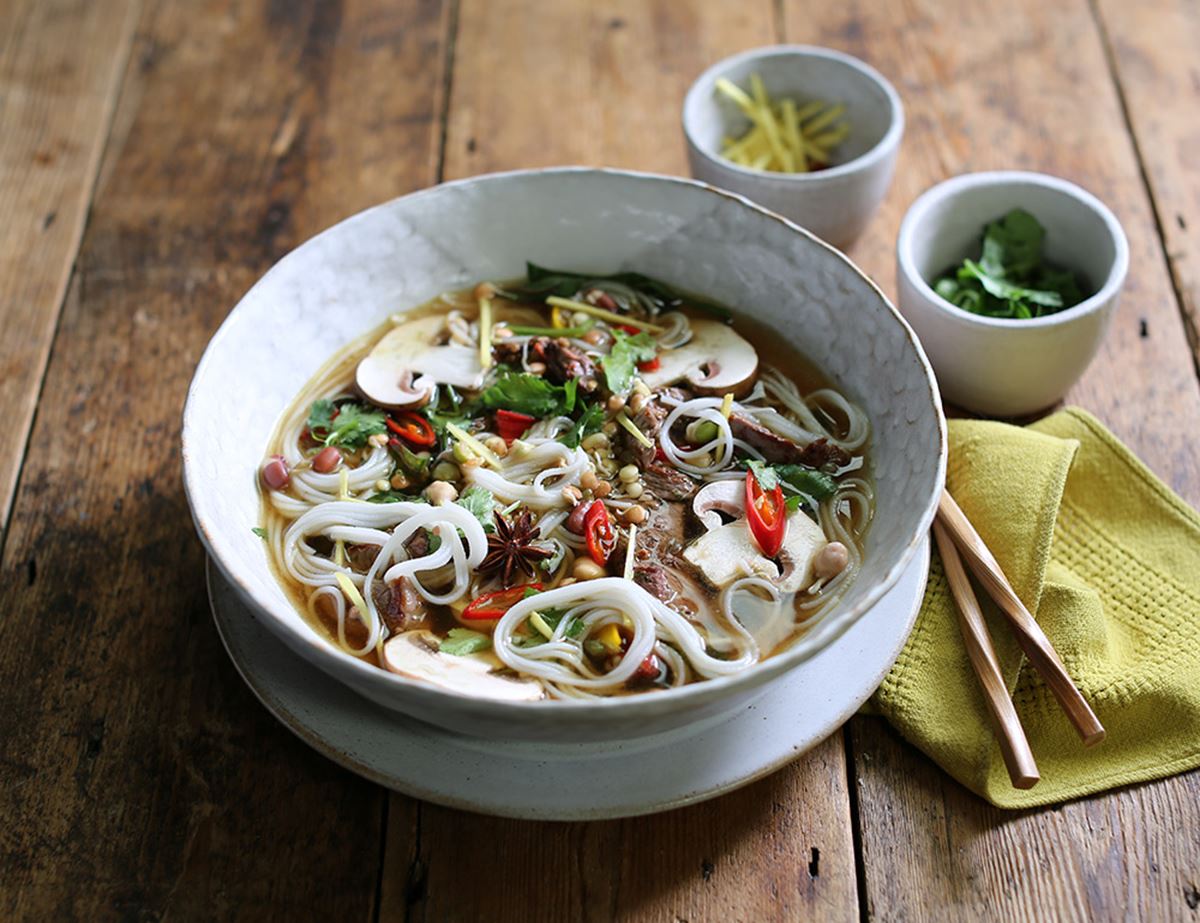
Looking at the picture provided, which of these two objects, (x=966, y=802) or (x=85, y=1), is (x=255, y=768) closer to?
(x=966, y=802)

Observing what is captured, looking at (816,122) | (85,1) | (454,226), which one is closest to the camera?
(454,226)

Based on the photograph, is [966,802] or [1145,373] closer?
[966,802]

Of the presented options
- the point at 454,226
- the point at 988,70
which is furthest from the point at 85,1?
the point at 988,70

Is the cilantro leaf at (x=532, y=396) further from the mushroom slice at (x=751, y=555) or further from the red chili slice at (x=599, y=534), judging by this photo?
the mushroom slice at (x=751, y=555)

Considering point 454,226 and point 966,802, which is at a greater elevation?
point 454,226

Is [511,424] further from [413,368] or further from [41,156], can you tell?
[41,156]

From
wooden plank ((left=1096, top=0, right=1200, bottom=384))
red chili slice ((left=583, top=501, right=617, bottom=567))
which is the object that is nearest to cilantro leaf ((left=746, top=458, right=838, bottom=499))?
red chili slice ((left=583, top=501, right=617, bottom=567))
